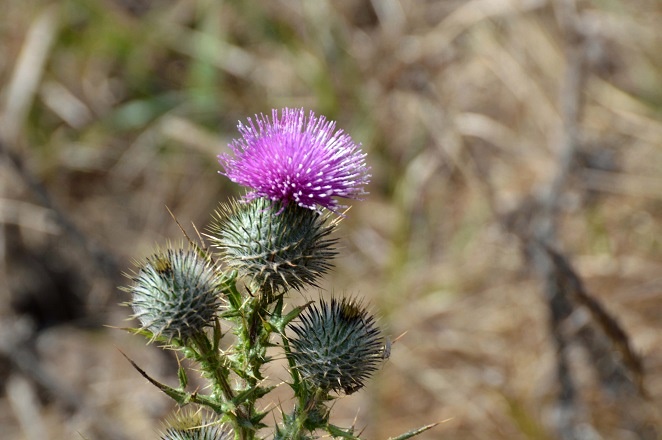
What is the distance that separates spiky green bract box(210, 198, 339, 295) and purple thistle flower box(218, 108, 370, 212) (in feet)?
0.21

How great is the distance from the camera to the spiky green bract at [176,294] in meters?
2.12

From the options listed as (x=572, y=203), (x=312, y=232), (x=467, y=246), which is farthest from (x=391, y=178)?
(x=312, y=232)

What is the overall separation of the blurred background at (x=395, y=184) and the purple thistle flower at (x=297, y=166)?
177 centimetres

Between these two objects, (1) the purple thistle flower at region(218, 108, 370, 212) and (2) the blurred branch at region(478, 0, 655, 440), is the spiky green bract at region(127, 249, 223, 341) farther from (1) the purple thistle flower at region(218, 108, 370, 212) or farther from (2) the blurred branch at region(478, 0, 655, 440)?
(2) the blurred branch at region(478, 0, 655, 440)

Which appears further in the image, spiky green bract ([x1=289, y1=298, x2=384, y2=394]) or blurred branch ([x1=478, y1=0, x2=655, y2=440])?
blurred branch ([x1=478, y1=0, x2=655, y2=440])

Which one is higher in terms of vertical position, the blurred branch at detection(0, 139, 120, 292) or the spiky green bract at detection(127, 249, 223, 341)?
the blurred branch at detection(0, 139, 120, 292)

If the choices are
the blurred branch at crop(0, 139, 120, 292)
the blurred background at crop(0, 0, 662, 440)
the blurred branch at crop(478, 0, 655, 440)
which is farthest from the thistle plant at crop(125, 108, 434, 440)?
the blurred branch at crop(0, 139, 120, 292)

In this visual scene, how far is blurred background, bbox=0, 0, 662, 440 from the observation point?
4465 millimetres

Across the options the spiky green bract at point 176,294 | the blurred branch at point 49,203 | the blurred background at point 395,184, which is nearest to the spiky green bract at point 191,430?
the spiky green bract at point 176,294

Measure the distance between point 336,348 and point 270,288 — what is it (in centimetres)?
27

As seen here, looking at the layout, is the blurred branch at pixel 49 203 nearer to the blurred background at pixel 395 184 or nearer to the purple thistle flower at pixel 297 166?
the blurred background at pixel 395 184

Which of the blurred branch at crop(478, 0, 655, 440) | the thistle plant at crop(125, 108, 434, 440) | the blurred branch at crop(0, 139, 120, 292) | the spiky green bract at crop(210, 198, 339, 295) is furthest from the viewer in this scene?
the blurred branch at crop(0, 139, 120, 292)

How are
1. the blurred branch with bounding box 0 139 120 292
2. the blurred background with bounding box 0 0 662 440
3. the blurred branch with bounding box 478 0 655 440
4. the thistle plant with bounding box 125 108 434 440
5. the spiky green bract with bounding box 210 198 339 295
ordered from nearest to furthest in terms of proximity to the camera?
the thistle plant with bounding box 125 108 434 440 → the spiky green bract with bounding box 210 198 339 295 → the blurred branch with bounding box 478 0 655 440 → the blurred branch with bounding box 0 139 120 292 → the blurred background with bounding box 0 0 662 440

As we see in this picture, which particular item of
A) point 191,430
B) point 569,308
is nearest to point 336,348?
point 191,430
